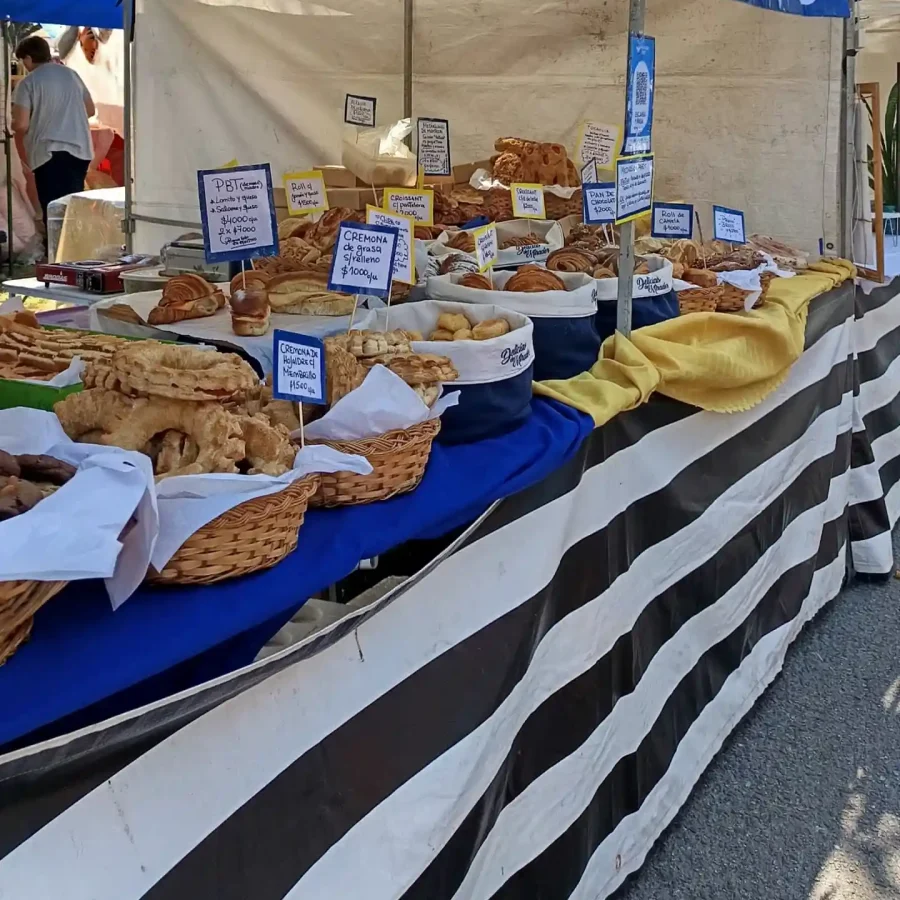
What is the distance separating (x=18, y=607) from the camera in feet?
3.03

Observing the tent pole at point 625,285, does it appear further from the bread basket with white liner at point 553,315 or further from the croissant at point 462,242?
the croissant at point 462,242

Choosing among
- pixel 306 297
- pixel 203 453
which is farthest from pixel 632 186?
pixel 203 453

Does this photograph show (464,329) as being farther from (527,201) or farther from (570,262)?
(527,201)

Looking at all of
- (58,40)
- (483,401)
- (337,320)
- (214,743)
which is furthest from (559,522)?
(58,40)

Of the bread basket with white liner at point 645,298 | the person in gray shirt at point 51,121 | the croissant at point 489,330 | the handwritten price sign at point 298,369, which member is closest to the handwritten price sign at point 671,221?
the bread basket with white liner at point 645,298

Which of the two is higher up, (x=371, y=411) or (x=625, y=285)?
(x=625, y=285)

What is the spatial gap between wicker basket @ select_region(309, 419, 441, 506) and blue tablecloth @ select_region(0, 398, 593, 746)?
17 mm

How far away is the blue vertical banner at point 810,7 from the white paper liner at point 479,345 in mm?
1219

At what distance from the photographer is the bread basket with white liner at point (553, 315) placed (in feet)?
6.53

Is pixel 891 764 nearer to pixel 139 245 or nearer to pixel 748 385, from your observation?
pixel 748 385

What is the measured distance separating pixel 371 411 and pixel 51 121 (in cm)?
735

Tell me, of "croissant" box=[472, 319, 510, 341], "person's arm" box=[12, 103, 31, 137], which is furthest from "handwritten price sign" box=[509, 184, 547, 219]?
"person's arm" box=[12, 103, 31, 137]

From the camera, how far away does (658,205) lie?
2.78m

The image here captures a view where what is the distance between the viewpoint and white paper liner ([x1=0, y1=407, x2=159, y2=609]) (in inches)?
35.1
